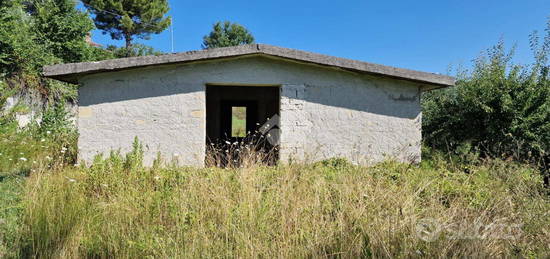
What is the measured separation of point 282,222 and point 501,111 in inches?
266

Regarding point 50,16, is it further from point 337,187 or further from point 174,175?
point 337,187

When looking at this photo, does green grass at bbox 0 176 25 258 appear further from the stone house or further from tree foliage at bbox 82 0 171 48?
tree foliage at bbox 82 0 171 48

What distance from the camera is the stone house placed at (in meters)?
5.71

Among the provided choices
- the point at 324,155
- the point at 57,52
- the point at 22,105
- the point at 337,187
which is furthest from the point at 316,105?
the point at 57,52

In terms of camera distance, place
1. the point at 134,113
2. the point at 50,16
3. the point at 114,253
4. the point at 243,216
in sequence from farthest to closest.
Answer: the point at 50,16 → the point at 134,113 → the point at 243,216 → the point at 114,253

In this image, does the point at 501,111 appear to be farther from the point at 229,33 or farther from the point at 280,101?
the point at 229,33

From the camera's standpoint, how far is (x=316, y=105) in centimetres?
627

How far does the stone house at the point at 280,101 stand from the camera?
225 inches

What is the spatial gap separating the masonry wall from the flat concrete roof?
319 millimetres

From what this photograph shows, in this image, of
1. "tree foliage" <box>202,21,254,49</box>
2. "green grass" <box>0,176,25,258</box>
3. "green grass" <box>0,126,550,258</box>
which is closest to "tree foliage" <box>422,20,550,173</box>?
"green grass" <box>0,126,550,258</box>

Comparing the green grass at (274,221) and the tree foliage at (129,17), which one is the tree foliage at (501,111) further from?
the tree foliage at (129,17)

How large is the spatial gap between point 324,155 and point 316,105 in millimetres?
1060

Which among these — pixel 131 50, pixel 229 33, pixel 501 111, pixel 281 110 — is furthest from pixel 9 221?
pixel 229 33

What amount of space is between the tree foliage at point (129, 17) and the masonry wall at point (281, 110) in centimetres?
1791
